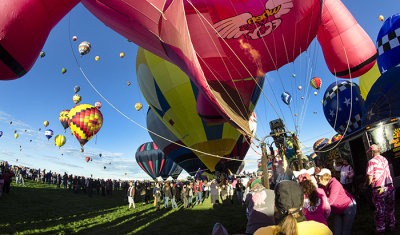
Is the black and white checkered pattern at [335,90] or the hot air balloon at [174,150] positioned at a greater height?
the black and white checkered pattern at [335,90]

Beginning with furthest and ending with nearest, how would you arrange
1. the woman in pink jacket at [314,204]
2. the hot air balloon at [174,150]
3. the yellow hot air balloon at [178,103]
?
the hot air balloon at [174,150] → the yellow hot air balloon at [178,103] → the woman in pink jacket at [314,204]

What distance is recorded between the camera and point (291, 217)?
1668 millimetres

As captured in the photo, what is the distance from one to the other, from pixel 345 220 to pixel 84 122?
21.0m

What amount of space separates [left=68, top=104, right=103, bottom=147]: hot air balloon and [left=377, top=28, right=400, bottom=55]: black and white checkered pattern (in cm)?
2049

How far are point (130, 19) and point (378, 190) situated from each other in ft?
17.5

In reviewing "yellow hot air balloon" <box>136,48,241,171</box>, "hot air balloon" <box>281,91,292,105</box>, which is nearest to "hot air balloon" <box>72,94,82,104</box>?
"yellow hot air balloon" <box>136,48,241,171</box>

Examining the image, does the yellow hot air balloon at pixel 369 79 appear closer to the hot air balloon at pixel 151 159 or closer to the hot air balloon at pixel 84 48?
the hot air balloon at pixel 84 48

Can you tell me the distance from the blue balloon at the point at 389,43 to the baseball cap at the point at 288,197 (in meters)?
10.2

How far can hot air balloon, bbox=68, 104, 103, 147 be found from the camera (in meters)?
20.1

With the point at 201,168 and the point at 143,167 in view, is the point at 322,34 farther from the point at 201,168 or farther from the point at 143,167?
the point at 143,167

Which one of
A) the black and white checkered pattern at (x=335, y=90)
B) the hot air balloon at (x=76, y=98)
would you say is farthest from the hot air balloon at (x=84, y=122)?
the black and white checkered pattern at (x=335, y=90)

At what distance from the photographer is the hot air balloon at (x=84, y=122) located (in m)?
20.1

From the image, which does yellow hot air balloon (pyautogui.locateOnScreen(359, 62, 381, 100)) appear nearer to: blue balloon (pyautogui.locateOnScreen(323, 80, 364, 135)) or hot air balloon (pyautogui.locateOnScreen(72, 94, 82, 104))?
blue balloon (pyautogui.locateOnScreen(323, 80, 364, 135))

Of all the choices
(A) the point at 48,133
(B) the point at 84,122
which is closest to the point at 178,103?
(B) the point at 84,122
